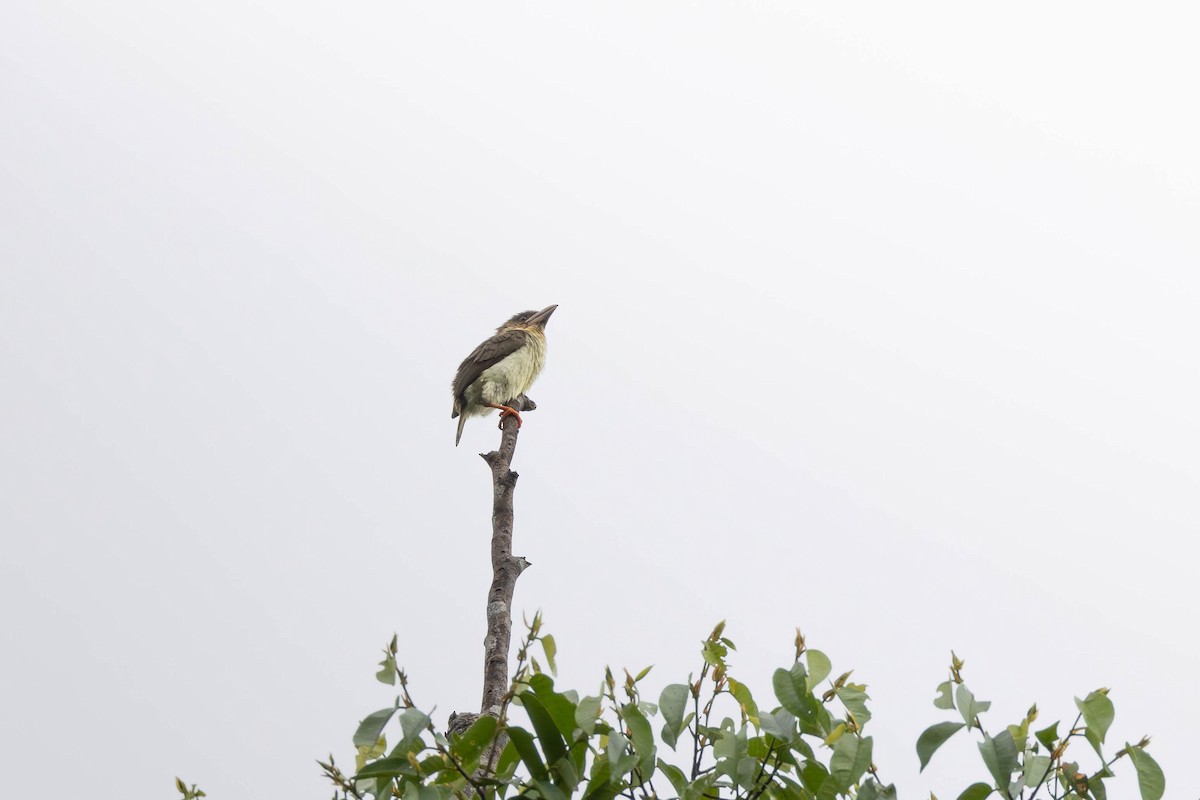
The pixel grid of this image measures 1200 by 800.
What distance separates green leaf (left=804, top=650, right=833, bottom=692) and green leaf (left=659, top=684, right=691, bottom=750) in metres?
0.25

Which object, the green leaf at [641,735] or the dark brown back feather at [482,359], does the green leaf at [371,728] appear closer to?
the green leaf at [641,735]

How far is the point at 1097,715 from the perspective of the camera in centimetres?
209

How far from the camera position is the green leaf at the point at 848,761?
211 centimetres

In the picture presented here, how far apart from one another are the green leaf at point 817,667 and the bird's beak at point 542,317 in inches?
290

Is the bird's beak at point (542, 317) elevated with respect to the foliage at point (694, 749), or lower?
elevated

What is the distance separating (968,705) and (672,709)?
0.56 meters

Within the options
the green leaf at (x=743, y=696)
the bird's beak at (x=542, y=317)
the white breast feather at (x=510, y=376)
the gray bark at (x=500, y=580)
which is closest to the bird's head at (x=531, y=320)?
the bird's beak at (x=542, y=317)

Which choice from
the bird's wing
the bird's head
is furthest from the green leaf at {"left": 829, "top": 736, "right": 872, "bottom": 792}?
the bird's head

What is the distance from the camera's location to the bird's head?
9312 mm

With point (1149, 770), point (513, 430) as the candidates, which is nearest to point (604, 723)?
point (1149, 770)

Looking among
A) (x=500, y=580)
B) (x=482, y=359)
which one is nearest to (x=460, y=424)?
(x=482, y=359)

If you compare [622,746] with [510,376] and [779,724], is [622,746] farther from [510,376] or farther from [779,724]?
[510,376]

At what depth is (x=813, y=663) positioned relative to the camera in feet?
7.18

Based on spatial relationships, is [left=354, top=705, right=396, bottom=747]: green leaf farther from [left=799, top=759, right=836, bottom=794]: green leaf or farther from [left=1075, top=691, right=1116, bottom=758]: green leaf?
[left=1075, top=691, right=1116, bottom=758]: green leaf
